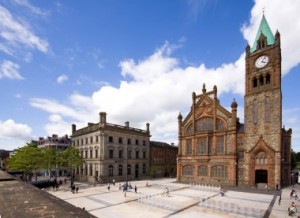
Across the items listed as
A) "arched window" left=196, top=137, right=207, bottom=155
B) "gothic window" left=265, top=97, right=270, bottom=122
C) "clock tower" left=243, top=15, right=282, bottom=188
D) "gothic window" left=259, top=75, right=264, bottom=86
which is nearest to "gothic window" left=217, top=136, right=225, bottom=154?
"arched window" left=196, top=137, right=207, bottom=155

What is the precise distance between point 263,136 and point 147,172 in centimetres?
3161

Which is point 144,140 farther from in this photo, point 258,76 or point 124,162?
point 258,76

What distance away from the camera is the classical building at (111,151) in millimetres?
51469

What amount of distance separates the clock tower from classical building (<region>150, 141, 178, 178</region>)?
27.2 meters

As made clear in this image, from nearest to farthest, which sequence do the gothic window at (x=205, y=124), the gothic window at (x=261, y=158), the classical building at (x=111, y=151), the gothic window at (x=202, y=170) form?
the gothic window at (x=261, y=158), the gothic window at (x=202, y=170), the gothic window at (x=205, y=124), the classical building at (x=111, y=151)

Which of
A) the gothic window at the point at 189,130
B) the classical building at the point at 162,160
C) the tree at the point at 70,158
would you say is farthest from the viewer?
the classical building at the point at 162,160

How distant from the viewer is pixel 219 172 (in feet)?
155

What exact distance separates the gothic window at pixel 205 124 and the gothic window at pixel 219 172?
8411mm

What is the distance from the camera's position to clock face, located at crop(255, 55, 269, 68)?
4534 cm

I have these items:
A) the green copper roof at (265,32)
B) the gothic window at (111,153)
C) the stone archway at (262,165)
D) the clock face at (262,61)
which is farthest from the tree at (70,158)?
the green copper roof at (265,32)

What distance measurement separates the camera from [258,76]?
46.0 meters

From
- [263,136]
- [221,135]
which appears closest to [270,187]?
[263,136]

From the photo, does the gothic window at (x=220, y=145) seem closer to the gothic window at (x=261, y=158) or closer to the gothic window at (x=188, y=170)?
the gothic window at (x=261, y=158)

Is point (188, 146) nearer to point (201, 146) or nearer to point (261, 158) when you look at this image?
point (201, 146)
